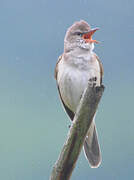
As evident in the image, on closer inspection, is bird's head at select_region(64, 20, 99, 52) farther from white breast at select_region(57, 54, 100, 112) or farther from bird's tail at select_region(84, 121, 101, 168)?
bird's tail at select_region(84, 121, 101, 168)

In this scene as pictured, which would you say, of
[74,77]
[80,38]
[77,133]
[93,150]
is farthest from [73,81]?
[77,133]

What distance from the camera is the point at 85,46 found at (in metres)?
3.73

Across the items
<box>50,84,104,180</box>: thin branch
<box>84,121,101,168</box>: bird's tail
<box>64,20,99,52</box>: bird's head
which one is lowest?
<box>84,121,101,168</box>: bird's tail

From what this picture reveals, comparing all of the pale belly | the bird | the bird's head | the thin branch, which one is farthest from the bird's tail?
the thin branch

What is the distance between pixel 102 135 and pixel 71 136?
545 centimetres

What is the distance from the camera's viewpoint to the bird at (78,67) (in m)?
3.71

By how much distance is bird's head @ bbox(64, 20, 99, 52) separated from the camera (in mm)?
3736

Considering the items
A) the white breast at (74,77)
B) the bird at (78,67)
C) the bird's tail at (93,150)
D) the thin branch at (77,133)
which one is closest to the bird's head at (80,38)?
the bird at (78,67)

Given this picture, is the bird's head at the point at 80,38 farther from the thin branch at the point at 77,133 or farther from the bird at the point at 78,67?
the thin branch at the point at 77,133

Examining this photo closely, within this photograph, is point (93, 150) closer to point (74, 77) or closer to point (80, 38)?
point (74, 77)

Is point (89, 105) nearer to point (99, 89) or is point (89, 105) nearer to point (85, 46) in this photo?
point (99, 89)

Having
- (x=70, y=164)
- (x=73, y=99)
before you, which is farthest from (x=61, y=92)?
(x=70, y=164)

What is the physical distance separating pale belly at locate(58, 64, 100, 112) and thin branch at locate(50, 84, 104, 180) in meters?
1.47

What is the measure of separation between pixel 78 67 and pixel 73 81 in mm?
121
